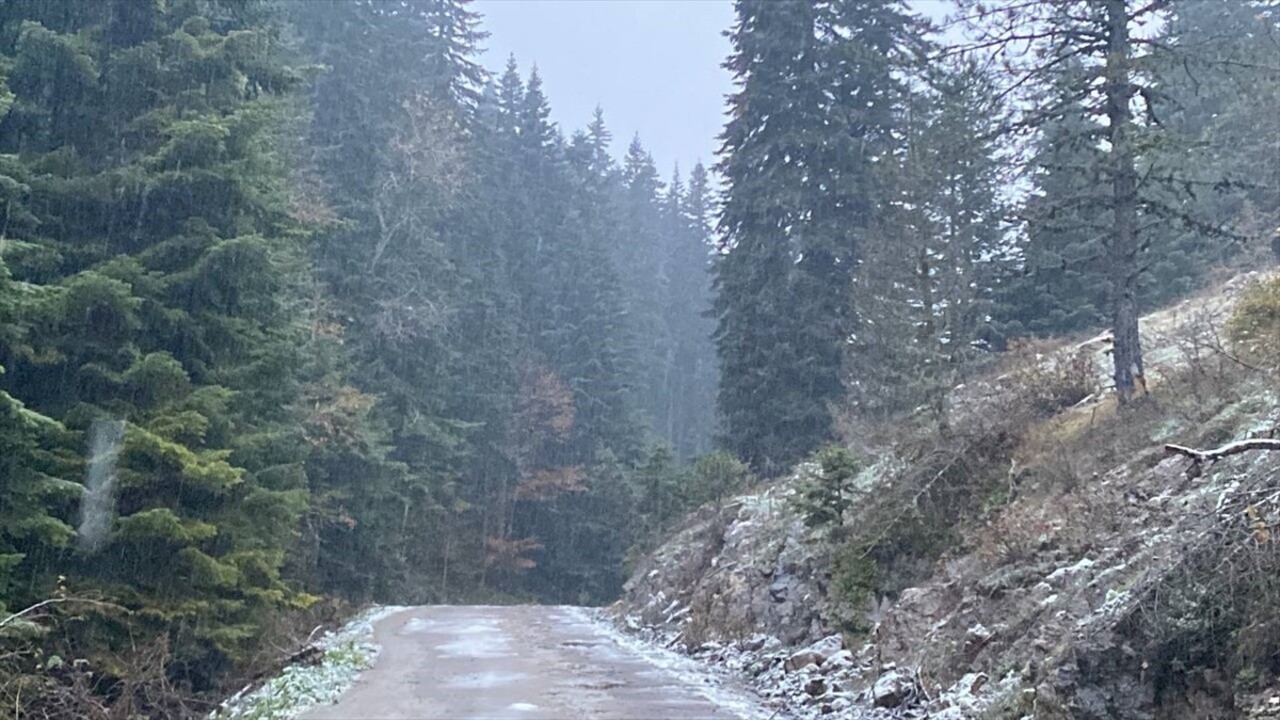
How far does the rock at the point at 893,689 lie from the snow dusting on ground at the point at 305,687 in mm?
6215

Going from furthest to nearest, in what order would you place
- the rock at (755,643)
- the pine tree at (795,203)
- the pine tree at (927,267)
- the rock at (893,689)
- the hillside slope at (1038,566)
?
the pine tree at (795,203), the pine tree at (927,267), the rock at (755,643), the rock at (893,689), the hillside slope at (1038,566)

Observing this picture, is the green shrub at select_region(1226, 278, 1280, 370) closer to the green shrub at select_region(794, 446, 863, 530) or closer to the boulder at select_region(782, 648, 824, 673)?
the green shrub at select_region(794, 446, 863, 530)

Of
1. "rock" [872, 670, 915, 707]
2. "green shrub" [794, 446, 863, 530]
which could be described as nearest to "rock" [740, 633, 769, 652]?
"green shrub" [794, 446, 863, 530]

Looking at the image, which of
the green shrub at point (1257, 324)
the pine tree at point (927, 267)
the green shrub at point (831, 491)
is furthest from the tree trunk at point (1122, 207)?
the green shrub at point (831, 491)

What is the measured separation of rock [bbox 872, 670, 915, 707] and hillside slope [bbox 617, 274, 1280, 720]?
2 cm

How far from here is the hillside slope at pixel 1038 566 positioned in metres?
7.22

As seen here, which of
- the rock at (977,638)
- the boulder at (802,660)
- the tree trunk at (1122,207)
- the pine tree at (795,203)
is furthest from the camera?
the pine tree at (795,203)

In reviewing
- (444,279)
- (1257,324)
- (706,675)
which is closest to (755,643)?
(706,675)

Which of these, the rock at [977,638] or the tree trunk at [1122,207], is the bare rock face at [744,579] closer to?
the rock at [977,638]

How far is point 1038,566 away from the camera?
34.8 feet

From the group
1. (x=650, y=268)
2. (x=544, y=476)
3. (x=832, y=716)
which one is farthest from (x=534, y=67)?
(x=832, y=716)

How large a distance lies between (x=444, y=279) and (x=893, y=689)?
37.3m

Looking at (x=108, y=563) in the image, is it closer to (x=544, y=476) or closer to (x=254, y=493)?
(x=254, y=493)

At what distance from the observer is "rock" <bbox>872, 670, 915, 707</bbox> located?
34.1 ft
